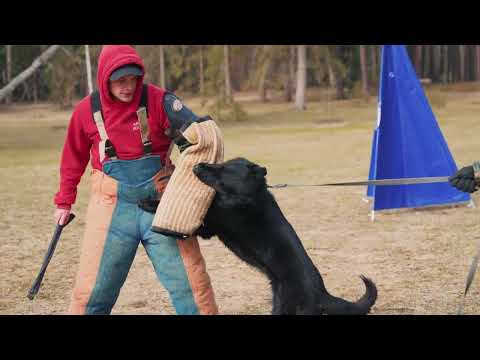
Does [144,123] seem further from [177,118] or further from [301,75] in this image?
[301,75]

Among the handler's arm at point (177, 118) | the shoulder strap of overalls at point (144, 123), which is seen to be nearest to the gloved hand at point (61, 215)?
the shoulder strap of overalls at point (144, 123)

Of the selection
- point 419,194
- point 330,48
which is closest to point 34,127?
point 330,48

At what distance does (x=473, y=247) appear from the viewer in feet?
22.6

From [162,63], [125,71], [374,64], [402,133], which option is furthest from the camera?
[374,64]

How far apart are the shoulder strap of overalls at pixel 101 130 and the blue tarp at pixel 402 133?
5255 millimetres

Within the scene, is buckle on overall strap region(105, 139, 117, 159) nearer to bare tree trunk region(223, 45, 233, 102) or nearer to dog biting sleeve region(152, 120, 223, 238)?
dog biting sleeve region(152, 120, 223, 238)

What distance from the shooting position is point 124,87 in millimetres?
3398

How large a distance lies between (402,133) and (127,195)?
5442mm

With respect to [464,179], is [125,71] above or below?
above

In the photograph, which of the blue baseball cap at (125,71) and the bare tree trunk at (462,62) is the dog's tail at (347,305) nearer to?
the blue baseball cap at (125,71)

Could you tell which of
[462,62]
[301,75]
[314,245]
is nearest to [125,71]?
[314,245]

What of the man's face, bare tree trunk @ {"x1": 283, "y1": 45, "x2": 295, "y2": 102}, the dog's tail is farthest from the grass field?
bare tree trunk @ {"x1": 283, "y1": 45, "x2": 295, "y2": 102}

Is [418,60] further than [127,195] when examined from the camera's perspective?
Yes
